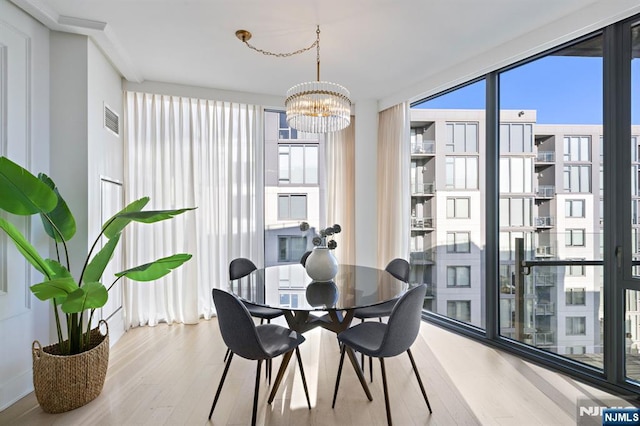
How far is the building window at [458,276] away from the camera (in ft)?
11.8

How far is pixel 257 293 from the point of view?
2318mm

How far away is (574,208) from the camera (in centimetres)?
276

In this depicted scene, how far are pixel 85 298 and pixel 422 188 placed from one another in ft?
11.2

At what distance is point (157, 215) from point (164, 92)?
2.17 m

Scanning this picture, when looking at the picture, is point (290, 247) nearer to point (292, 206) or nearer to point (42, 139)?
point (292, 206)

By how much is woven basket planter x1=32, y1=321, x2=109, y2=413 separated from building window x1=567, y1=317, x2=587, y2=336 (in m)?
3.70

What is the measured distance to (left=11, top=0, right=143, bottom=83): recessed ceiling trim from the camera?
2.38 metres

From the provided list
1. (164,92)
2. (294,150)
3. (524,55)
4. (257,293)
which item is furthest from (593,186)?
(164,92)

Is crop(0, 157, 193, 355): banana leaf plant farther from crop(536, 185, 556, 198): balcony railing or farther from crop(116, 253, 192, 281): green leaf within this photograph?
crop(536, 185, 556, 198): balcony railing

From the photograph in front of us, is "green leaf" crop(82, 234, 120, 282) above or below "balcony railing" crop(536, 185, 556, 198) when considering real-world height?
below

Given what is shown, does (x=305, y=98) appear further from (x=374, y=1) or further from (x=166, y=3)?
(x=166, y=3)

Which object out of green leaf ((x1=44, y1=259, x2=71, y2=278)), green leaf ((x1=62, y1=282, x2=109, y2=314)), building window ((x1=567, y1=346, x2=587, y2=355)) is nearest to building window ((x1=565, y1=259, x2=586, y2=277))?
building window ((x1=567, y1=346, x2=587, y2=355))

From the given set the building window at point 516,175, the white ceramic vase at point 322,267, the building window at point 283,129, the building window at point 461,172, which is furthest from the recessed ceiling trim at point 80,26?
the building window at point 516,175
